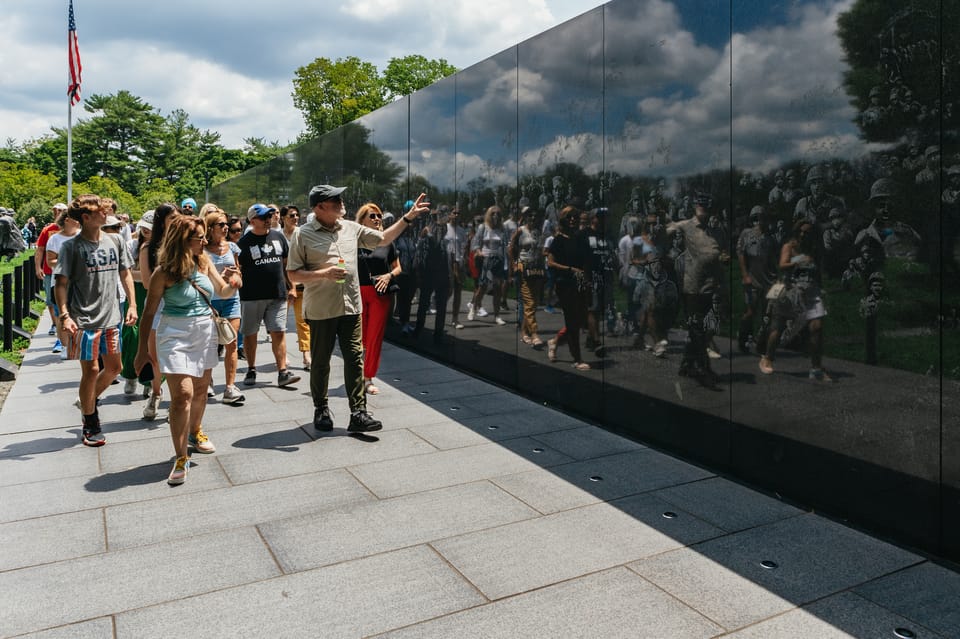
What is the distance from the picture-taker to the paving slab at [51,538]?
145 inches

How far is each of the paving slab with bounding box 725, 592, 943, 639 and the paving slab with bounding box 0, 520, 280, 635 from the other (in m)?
2.23

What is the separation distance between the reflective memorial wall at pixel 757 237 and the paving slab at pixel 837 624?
864mm

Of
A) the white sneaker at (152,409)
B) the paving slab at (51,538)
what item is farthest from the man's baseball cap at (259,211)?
the paving slab at (51,538)

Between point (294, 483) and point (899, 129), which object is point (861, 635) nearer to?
point (899, 129)

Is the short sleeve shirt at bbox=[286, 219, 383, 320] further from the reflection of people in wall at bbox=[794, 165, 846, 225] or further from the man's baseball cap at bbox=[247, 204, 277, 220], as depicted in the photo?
the reflection of people in wall at bbox=[794, 165, 846, 225]

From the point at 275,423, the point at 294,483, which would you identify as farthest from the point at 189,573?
the point at 275,423

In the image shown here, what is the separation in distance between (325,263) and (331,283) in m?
0.17

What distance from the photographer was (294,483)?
4.81m

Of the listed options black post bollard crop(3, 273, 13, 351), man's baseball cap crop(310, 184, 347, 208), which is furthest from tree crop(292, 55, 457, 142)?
man's baseball cap crop(310, 184, 347, 208)

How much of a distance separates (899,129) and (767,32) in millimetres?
1175

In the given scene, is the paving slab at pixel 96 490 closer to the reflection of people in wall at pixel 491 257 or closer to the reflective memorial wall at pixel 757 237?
the reflective memorial wall at pixel 757 237

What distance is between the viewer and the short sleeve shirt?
5.82 meters

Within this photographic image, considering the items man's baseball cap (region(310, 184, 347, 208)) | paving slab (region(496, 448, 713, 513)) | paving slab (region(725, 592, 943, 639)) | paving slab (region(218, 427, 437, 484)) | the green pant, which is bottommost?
paving slab (region(725, 592, 943, 639))

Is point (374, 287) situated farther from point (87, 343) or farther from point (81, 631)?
point (81, 631)
